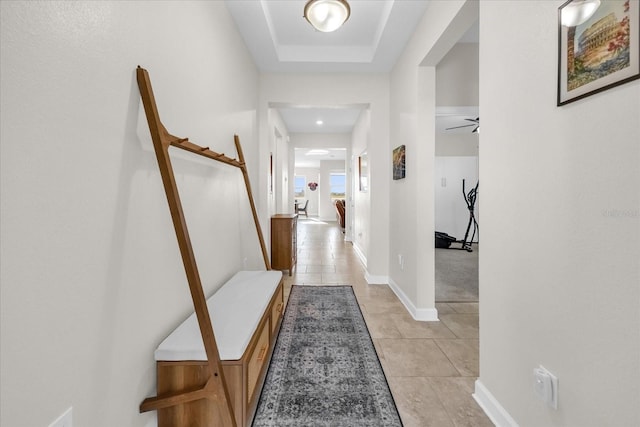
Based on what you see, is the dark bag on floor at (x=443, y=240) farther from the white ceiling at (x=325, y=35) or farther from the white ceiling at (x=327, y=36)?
the white ceiling at (x=325, y=35)

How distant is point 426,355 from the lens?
6.59 feet

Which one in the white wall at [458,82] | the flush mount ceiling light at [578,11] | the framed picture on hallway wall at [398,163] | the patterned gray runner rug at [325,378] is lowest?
the patterned gray runner rug at [325,378]

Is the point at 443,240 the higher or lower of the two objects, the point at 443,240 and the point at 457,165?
the lower

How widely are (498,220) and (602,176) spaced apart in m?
0.56

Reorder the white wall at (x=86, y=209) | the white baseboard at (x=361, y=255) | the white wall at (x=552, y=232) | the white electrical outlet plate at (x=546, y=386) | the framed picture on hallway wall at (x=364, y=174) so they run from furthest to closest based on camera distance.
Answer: the white baseboard at (x=361, y=255) < the framed picture on hallway wall at (x=364, y=174) < the white electrical outlet plate at (x=546, y=386) < the white wall at (x=552, y=232) < the white wall at (x=86, y=209)

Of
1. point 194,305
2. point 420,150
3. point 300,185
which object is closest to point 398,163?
point 420,150

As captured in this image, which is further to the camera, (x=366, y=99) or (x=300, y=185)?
(x=300, y=185)

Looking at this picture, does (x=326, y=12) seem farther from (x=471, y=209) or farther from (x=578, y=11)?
(x=471, y=209)

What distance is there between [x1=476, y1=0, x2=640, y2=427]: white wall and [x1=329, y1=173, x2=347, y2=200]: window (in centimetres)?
1173

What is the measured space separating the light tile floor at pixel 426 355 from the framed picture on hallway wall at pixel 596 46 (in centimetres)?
149

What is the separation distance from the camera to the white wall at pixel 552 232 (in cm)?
82

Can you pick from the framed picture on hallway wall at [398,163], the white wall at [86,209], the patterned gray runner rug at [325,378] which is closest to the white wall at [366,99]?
the framed picture on hallway wall at [398,163]

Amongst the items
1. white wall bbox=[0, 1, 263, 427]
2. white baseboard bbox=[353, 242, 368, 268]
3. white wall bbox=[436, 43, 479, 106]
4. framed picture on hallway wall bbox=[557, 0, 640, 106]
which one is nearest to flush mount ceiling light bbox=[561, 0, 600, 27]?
framed picture on hallway wall bbox=[557, 0, 640, 106]

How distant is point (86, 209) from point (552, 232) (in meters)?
1.59
